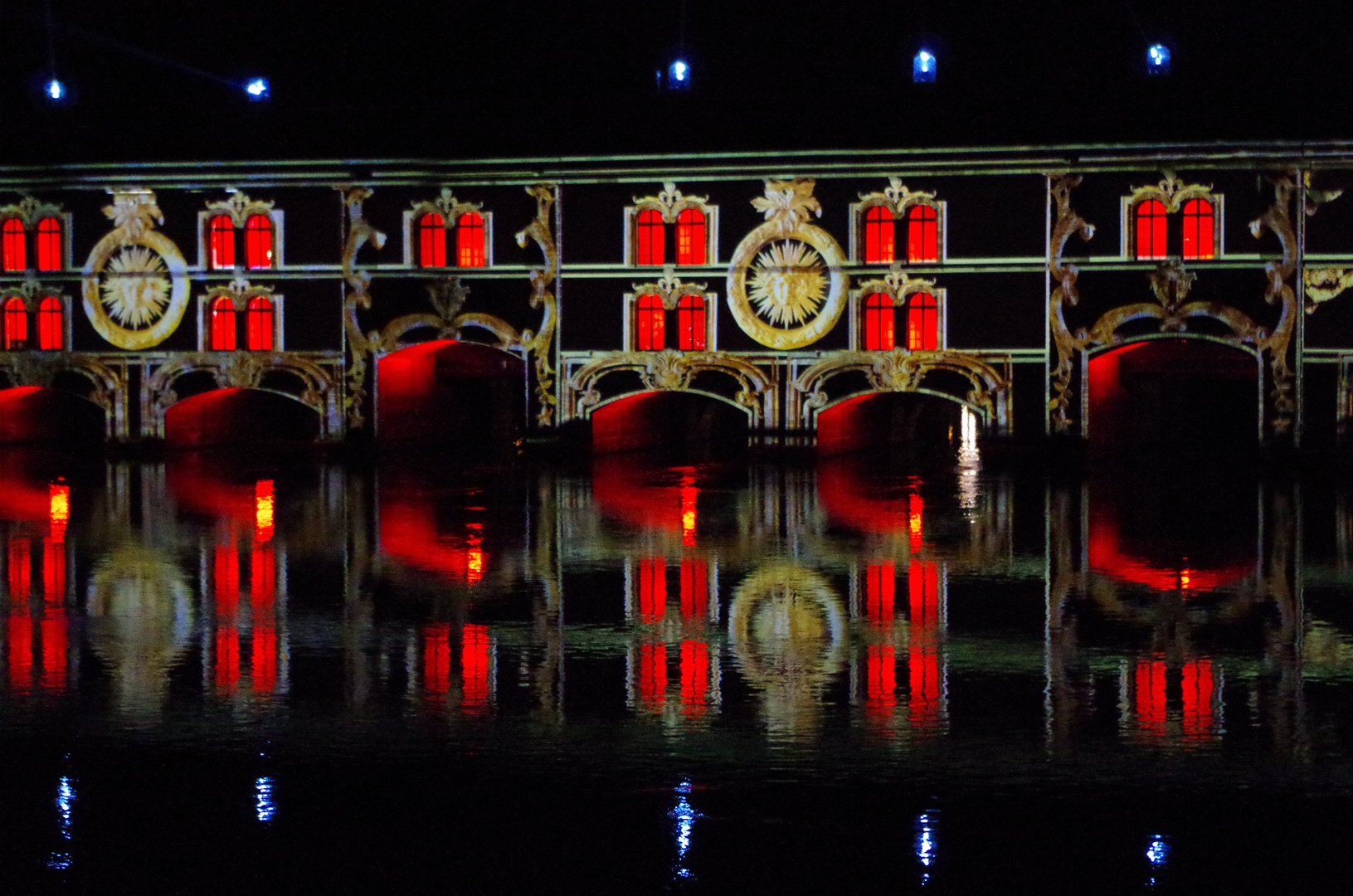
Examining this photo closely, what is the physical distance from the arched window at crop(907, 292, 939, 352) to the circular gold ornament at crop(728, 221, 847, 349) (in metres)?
1.47

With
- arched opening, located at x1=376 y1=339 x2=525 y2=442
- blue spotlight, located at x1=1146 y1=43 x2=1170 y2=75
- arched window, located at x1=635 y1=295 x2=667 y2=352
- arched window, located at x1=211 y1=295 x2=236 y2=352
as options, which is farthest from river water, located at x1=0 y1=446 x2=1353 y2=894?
blue spotlight, located at x1=1146 y1=43 x2=1170 y2=75

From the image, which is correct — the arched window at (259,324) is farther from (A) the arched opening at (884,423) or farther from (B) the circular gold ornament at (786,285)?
(A) the arched opening at (884,423)

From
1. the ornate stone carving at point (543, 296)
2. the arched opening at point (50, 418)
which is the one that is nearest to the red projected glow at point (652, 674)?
the ornate stone carving at point (543, 296)

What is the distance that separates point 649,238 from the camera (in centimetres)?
3894

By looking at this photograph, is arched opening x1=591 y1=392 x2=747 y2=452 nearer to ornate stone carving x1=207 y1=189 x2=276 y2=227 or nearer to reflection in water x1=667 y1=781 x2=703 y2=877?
ornate stone carving x1=207 y1=189 x2=276 y2=227

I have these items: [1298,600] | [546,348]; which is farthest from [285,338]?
[1298,600]

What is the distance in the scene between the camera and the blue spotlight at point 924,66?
43.1 metres

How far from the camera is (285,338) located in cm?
4059

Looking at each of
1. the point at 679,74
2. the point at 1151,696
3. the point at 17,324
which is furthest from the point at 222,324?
the point at 1151,696

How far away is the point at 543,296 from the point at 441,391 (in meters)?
5.44

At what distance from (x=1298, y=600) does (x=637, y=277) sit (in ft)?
73.5

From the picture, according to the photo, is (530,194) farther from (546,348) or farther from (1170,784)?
(1170,784)

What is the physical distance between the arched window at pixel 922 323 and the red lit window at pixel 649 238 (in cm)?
544

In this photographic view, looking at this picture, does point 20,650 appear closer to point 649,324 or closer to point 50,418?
point 649,324
